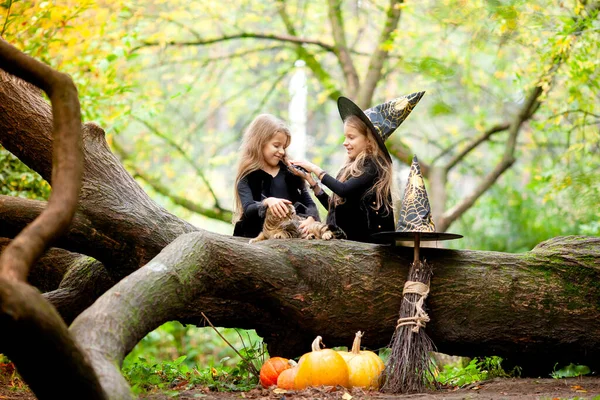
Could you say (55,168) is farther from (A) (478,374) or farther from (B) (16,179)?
(B) (16,179)

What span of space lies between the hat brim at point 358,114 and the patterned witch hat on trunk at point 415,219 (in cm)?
35

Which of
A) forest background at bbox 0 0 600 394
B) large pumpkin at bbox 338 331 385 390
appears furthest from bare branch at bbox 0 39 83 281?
forest background at bbox 0 0 600 394

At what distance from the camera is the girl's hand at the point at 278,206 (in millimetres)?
4855

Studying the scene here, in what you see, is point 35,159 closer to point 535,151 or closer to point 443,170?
point 443,170

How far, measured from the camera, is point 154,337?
37.6 ft

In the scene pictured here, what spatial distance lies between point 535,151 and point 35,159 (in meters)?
11.6

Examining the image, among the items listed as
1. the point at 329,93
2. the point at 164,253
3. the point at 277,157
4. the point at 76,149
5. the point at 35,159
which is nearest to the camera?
the point at 76,149

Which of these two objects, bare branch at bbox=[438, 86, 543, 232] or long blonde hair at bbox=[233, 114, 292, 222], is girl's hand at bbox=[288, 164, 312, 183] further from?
bare branch at bbox=[438, 86, 543, 232]

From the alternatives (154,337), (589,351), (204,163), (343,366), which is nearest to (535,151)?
(204,163)

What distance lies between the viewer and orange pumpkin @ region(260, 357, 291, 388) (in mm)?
4613

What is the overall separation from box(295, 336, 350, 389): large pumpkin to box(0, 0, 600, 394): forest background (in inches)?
134

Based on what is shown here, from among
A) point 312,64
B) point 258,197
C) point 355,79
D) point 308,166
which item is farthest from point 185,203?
point 308,166

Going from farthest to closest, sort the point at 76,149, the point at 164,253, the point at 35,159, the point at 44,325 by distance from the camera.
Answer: the point at 35,159 → the point at 164,253 → the point at 76,149 → the point at 44,325

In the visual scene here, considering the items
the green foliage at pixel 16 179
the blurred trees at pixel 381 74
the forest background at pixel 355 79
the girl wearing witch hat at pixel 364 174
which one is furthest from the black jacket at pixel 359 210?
the green foliage at pixel 16 179
